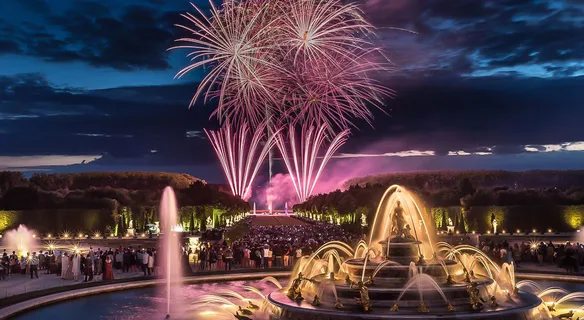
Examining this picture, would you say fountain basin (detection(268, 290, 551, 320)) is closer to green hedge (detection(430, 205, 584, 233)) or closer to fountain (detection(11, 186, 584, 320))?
fountain (detection(11, 186, 584, 320))

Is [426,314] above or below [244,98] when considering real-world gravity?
below

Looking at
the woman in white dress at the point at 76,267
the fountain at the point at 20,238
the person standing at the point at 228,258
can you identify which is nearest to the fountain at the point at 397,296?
the woman in white dress at the point at 76,267

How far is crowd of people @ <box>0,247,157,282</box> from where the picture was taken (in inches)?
1240

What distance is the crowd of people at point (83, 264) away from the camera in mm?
31502

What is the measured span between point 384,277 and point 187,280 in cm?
1309

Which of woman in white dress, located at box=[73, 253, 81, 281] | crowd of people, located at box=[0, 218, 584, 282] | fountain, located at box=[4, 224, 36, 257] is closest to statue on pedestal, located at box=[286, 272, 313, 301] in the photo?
crowd of people, located at box=[0, 218, 584, 282]

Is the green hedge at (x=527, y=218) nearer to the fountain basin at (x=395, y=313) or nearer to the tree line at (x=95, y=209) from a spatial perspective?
the tree line at (x=95, y=209)

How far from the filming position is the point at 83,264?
32.9 m

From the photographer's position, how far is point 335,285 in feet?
67.6

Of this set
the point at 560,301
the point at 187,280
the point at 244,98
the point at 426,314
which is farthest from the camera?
the point at 244,98

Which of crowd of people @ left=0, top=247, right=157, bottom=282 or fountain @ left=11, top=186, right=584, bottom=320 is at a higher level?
crowd of people @ left=0, top=247, right=157, bottom=282

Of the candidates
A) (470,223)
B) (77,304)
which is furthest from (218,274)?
(470,223)

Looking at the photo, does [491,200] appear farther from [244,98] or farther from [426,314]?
[426,314]

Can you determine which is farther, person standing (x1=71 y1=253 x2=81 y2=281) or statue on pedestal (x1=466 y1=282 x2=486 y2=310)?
person standing (x1=71 y1=253 x2=81 y2=281)
